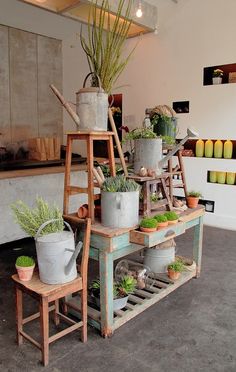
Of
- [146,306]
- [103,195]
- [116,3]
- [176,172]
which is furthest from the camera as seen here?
[116,3]

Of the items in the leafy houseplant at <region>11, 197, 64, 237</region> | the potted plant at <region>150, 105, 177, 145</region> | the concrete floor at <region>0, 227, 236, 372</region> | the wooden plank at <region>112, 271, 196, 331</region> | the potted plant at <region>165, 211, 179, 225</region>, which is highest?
the potted plant at <region>150, 105, 177, 145</region>

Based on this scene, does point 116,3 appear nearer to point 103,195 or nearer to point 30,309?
point 103,195

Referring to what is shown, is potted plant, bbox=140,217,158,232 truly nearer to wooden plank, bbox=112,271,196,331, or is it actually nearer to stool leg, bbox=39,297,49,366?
wooden plank, bbox=112,271,196,331

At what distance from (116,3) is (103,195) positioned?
12.2 ft

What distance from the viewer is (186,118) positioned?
5.16 m

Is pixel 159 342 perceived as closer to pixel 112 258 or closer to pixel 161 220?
pixel 112 258

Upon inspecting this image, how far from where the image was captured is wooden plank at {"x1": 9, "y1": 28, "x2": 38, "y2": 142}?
246 inches

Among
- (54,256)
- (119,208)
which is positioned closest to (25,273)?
(54,256)

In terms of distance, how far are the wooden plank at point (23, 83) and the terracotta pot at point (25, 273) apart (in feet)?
15.8

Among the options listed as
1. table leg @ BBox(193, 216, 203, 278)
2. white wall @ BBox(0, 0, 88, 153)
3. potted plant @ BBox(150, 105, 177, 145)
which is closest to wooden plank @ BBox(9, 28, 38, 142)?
white wall @ BBox(0, 0, 88, 153)

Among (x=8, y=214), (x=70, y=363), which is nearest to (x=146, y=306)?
(x=70, y=363)

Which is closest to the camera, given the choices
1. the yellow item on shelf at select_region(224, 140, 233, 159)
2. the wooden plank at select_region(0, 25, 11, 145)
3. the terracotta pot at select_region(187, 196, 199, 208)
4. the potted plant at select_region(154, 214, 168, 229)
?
the potted plant at select_region(154, 214, 168, 229)

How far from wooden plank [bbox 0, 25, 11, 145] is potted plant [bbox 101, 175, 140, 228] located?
15.0 feet

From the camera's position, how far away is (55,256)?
1870mm
